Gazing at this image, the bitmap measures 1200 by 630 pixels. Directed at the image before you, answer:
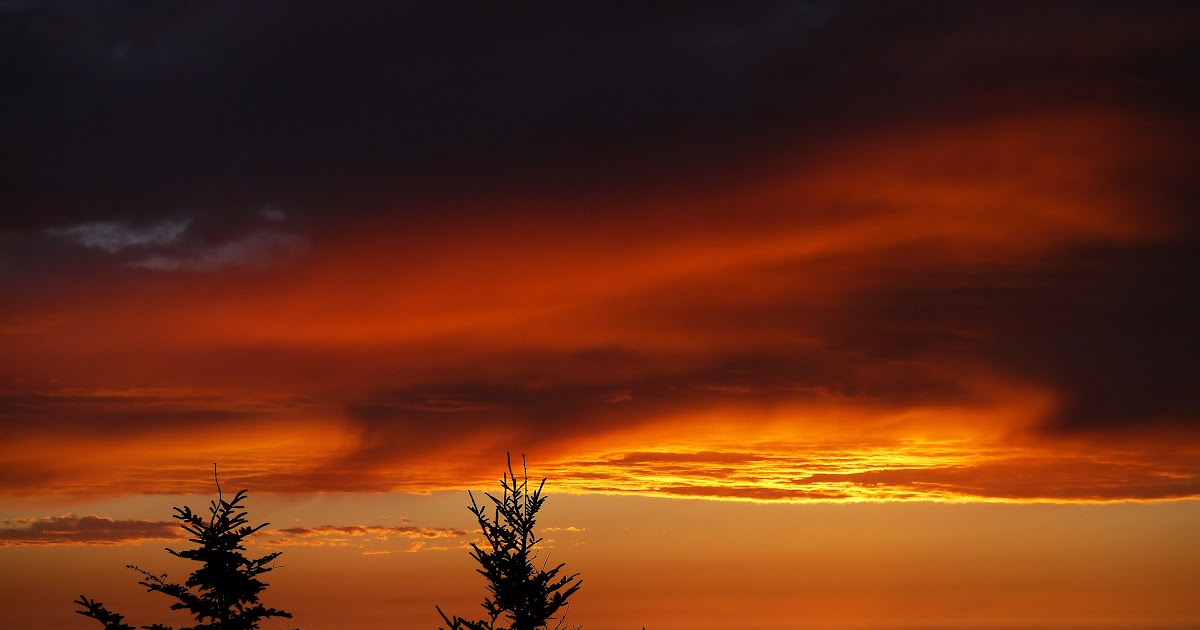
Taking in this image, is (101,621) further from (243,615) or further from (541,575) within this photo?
(541,575)

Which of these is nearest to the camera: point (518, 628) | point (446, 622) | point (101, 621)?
point (446, 622)

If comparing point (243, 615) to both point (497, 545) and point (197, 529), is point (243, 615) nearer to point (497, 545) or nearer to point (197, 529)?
point (197, 529)

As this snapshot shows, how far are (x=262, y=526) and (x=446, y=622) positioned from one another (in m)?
13.4

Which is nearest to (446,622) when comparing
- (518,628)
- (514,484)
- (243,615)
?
(518,628)

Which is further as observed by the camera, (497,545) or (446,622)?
(497,545)

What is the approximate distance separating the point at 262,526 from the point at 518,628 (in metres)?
10.9

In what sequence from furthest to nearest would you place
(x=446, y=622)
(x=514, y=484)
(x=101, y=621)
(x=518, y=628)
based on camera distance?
(x=514, y=484)
(x=518, y=628)
(x=101, y=621)
(x=446, y=622)

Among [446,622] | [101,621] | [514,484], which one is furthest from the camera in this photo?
[514,484]

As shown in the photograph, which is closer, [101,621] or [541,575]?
[101,621]

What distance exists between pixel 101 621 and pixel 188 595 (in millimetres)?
5899

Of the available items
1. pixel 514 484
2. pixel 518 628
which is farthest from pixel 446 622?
pixel 514 484

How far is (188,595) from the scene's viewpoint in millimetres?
38781

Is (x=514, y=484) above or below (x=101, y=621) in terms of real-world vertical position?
above

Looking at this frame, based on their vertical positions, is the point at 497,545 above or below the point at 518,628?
above
